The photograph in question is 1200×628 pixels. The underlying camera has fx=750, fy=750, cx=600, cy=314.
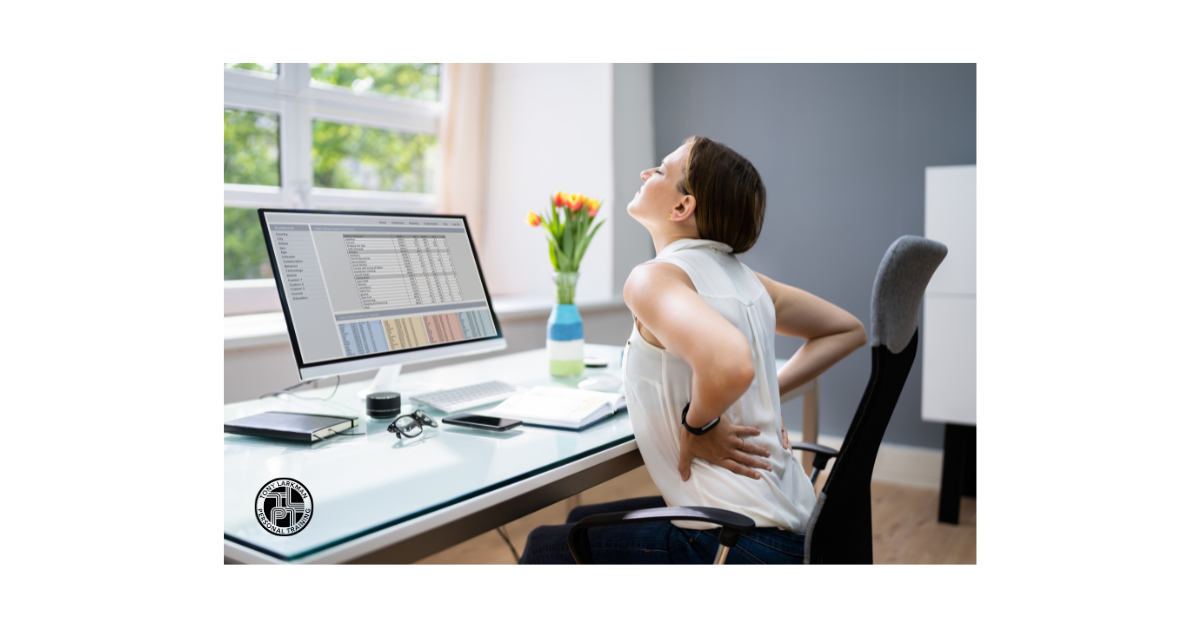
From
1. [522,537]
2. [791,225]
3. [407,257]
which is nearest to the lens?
[407,257]

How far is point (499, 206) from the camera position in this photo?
398cm

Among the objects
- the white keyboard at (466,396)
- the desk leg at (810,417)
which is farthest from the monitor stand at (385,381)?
the desk leg at (810,417)

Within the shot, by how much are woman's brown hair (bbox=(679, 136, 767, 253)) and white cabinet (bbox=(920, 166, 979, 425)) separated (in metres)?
1.81

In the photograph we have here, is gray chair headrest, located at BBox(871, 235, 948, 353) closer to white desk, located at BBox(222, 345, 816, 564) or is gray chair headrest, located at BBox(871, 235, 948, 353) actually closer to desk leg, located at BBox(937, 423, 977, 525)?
white desk, located at BBox(222, 345, 816, 564)

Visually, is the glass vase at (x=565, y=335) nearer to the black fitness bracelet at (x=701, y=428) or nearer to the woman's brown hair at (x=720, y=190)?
the woman's brown hair at (x=720, y=190)

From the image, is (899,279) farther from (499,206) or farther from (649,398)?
(499,206)

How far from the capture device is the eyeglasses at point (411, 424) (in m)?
1.46

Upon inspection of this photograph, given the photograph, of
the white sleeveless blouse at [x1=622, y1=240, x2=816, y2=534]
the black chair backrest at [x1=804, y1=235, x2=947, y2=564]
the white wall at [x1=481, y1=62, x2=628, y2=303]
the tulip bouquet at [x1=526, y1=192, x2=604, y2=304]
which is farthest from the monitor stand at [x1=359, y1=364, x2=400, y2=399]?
the white wall at [x1=481, y1=62, x2=628, y2=303]

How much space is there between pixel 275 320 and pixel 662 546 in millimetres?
2025

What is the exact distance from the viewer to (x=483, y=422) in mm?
1497

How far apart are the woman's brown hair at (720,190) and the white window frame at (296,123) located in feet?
5.21

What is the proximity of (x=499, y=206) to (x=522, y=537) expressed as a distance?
177 centimetres

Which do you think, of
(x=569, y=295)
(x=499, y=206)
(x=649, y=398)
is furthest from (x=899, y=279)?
(x=499, y=206)

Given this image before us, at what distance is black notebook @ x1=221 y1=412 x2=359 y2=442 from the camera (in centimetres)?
141
